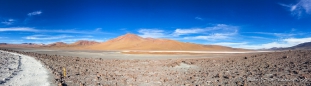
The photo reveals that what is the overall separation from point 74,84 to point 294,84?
10.8m

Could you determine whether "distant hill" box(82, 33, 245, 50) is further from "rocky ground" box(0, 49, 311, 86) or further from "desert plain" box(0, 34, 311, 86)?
"rocky ground" box(0, 49, 311, 86)

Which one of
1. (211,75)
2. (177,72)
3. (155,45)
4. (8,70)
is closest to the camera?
(211,75)

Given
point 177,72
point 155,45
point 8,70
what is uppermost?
point 155,45

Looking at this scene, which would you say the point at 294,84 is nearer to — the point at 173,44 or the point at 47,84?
the point at 47,84

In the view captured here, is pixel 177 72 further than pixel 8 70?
Yes

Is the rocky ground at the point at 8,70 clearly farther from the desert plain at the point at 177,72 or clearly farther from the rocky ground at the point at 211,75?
the rocky ground at the point at 211,75

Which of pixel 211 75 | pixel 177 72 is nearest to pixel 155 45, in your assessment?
pixel 177 72

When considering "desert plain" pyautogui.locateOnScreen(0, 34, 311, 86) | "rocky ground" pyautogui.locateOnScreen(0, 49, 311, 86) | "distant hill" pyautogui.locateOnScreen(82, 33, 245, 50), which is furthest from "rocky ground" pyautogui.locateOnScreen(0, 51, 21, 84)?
"distant hill" pyautogui.locateOnScreen(82, 33, 245, 50)

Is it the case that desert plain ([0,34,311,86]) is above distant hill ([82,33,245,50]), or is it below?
below

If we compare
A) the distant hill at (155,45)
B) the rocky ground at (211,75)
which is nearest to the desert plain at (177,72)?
the rocky ground at (211,75)

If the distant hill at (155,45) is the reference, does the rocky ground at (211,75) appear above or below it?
below

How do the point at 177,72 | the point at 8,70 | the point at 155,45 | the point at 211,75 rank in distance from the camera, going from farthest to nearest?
1. the point at 155,45
2. the point at 177,72
3. the point at 8,70
4. the point at 211,75

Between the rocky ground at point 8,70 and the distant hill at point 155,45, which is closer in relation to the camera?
the rocky ground at point 8,70

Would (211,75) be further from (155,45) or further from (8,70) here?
(155,45)
